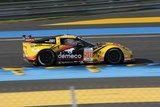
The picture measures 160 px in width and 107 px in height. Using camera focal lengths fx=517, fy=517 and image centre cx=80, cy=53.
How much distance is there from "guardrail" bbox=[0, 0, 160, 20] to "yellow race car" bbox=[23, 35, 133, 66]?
10321mm

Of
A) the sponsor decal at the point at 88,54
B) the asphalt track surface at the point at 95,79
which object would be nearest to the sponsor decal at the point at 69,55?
the sponsor decal at the point at 88,54

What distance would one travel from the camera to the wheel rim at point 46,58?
16.4m

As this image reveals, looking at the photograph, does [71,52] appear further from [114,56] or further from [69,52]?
[114,56]

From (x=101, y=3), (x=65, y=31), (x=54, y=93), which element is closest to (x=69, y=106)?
(x=54, y=93)

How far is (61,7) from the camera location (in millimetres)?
27375

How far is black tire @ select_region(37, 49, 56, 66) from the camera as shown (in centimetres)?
1638

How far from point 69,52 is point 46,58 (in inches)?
30.1

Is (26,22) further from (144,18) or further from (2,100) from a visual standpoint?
(2,100)

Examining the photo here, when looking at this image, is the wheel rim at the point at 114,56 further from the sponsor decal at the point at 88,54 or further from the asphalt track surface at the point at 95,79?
the asphalt track surface at the point at 95,79

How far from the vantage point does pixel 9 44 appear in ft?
67.8

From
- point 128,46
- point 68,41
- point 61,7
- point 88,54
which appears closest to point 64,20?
point 61,7

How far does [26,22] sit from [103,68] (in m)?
11.4

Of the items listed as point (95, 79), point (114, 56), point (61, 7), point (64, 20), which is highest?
point (61, 7)

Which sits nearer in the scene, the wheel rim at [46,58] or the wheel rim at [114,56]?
the wheel rim at [46,58]
